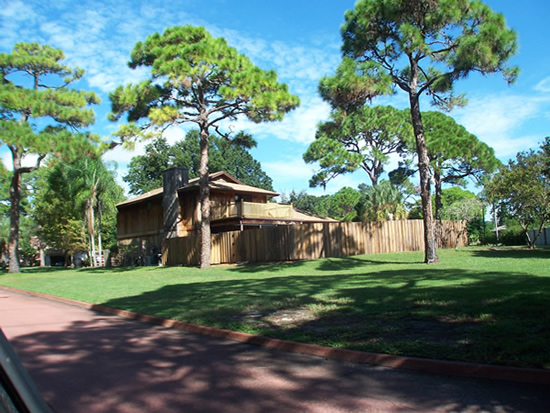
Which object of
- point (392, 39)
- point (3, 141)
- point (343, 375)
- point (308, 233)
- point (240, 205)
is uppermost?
point (392, 39)

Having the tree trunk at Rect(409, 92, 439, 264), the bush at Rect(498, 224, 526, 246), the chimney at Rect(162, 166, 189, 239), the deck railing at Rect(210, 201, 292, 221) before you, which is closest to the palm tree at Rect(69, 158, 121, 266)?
→ the chimney at Rect(162, 166, 189, 239)

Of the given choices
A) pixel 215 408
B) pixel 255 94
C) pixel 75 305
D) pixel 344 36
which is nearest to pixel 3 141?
pixel 255 94

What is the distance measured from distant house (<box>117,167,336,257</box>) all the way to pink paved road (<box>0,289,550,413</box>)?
2557 cm

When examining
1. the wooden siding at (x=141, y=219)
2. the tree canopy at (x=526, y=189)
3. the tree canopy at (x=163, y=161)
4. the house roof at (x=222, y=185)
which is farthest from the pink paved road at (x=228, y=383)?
the tree canopy at (x=163, y=161)

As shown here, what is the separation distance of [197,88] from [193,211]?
11.7 meters

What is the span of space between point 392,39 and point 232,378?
18634mm

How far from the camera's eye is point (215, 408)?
4152 mm

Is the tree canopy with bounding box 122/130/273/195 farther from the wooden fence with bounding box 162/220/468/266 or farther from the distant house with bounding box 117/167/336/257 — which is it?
the wooden fence with bounding box 162/220/468/266

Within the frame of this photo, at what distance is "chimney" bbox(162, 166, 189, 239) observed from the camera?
34094 mm

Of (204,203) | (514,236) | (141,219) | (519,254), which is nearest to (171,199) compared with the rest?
(141,219)

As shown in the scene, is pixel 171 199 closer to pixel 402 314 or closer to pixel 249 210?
pixel 249 210

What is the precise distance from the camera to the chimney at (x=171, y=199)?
3409 cm

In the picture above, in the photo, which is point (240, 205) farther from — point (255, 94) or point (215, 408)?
point (215, 408)

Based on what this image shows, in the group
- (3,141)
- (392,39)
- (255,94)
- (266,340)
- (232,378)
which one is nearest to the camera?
(232,378)
